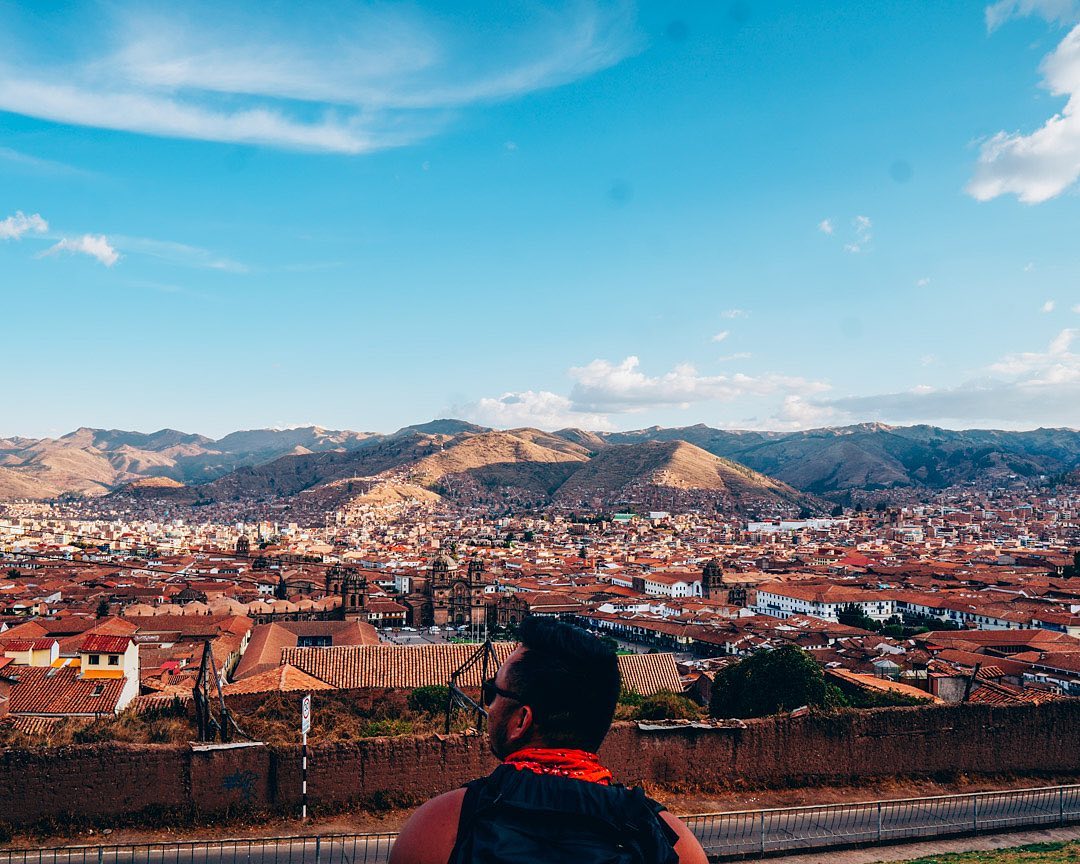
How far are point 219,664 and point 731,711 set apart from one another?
52.6 feet

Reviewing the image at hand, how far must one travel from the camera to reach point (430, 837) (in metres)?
1.59

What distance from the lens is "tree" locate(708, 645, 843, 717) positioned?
1844 centimetres

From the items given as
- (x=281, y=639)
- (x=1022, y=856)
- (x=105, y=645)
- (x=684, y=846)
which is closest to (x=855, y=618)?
(x=281, y=639)

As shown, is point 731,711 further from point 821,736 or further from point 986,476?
point 986,476

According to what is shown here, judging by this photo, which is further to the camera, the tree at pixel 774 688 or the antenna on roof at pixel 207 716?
the tree at pixel 774 688

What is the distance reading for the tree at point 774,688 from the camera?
18438mm

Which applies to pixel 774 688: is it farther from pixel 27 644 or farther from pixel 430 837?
pixel 27 644

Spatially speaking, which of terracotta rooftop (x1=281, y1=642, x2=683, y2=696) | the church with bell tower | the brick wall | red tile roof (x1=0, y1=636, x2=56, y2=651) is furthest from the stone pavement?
the church with bell tower

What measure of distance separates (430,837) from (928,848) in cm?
1147

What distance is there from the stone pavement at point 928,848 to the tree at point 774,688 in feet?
21.9

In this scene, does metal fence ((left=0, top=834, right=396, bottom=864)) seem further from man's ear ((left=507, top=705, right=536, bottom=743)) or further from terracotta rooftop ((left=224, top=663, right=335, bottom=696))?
terracotta rooftop ((left=224, top=663, right=335, bottom=696))

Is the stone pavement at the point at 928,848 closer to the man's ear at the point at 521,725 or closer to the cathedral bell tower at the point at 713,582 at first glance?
the man's ear at the point at 521,725

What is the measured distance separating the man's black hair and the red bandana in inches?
1.0

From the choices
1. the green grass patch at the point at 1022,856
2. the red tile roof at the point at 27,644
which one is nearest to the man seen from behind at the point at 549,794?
the green grass patch at the point at 1022,856
